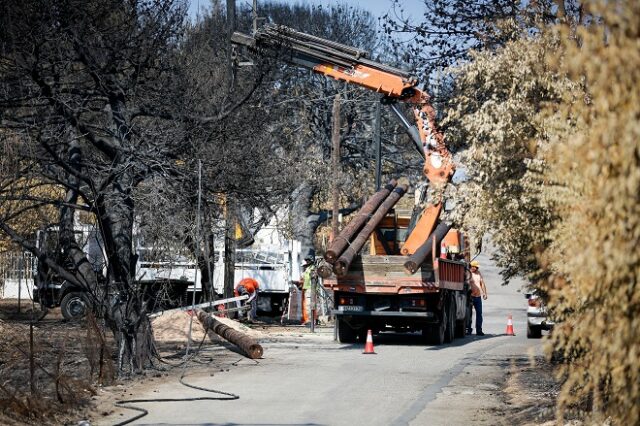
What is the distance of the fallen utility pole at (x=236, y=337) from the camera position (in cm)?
1875

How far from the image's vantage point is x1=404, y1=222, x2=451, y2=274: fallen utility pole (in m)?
22.0

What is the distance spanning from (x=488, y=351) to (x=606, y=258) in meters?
17.3

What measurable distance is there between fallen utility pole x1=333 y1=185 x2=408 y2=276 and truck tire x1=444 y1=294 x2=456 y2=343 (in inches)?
98.3

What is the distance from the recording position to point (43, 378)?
48.5ft

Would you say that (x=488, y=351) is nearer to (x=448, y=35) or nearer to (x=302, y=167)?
(x=448, y=35)

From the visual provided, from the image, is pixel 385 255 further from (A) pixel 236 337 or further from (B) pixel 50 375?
(B) pixel 50 375

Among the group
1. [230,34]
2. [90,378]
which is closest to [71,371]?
[90,378]

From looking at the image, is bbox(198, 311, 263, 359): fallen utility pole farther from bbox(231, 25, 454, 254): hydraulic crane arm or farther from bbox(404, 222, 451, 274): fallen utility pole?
bbox(231, 25, 454, 254): hydraulic crane arm

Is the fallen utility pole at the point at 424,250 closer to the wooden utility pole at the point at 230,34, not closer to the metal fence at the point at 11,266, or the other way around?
the wooden utility pole at the point at 230,34

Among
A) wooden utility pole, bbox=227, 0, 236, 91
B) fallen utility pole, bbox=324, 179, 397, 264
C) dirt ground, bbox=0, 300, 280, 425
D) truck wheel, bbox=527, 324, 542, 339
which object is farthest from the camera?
truck wheel, bbox=527, 324, 542, 339

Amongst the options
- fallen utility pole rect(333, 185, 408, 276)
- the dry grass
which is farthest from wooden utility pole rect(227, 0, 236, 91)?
the dry grass

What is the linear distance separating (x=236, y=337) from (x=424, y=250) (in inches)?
189

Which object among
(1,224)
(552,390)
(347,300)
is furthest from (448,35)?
(347,300)

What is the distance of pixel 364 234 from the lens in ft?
75.6
